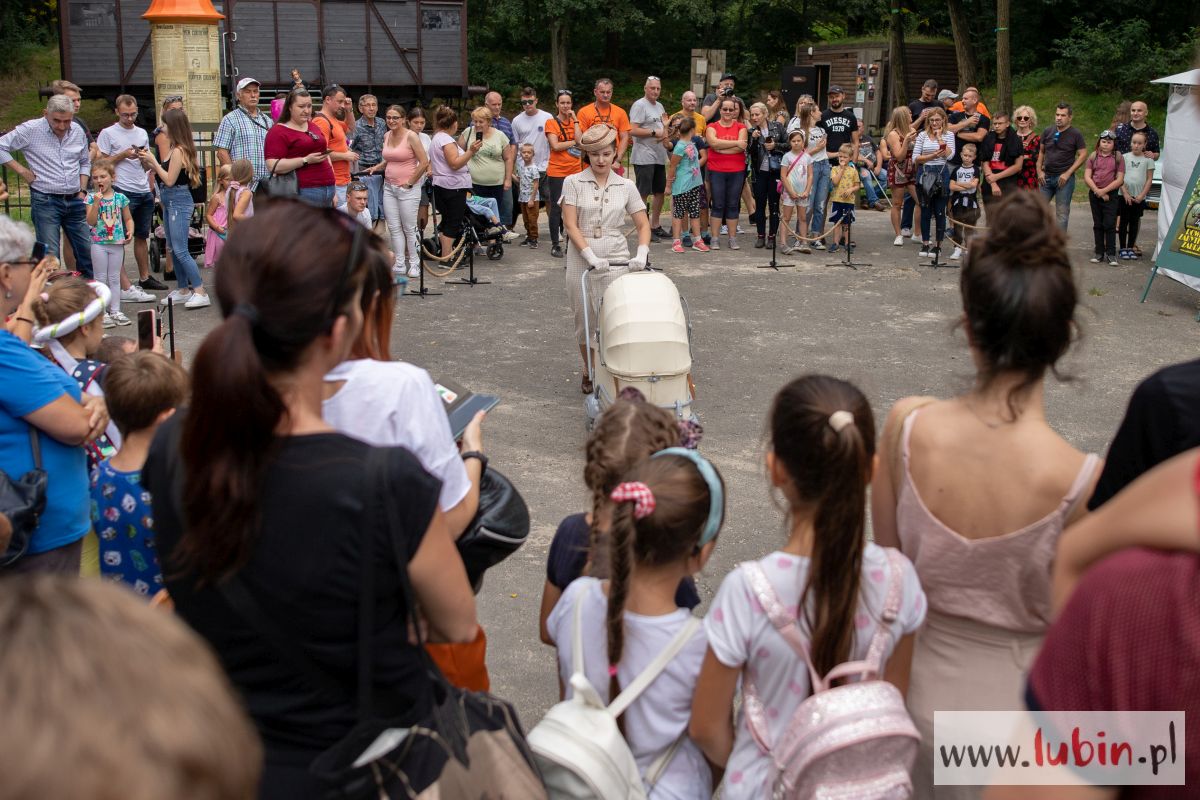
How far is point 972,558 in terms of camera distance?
2396mm

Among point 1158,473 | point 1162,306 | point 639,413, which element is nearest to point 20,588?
point 1158,473

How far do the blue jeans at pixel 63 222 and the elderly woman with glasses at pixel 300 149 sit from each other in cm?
177

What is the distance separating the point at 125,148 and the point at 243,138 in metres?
1.11

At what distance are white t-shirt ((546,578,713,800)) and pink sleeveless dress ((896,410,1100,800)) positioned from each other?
1.64 feet

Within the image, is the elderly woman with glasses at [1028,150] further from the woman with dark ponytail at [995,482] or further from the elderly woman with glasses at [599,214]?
the woman with dark ponytail at [995,482]

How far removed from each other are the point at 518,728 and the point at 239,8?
90.7ft

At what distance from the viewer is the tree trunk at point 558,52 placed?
39719mm

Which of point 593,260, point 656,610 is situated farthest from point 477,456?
point 593,260

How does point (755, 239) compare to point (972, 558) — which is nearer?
point (972, 558)

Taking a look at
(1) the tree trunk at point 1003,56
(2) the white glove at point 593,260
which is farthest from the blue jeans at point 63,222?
(1) the tree trunk at point 1003,56

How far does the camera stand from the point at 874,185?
17.8 metres

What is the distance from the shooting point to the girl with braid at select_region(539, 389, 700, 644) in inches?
113

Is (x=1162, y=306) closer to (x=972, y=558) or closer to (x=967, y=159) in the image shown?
(x=967, y=159)

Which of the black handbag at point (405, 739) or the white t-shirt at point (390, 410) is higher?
the white t-shirt at point (390, 410)
